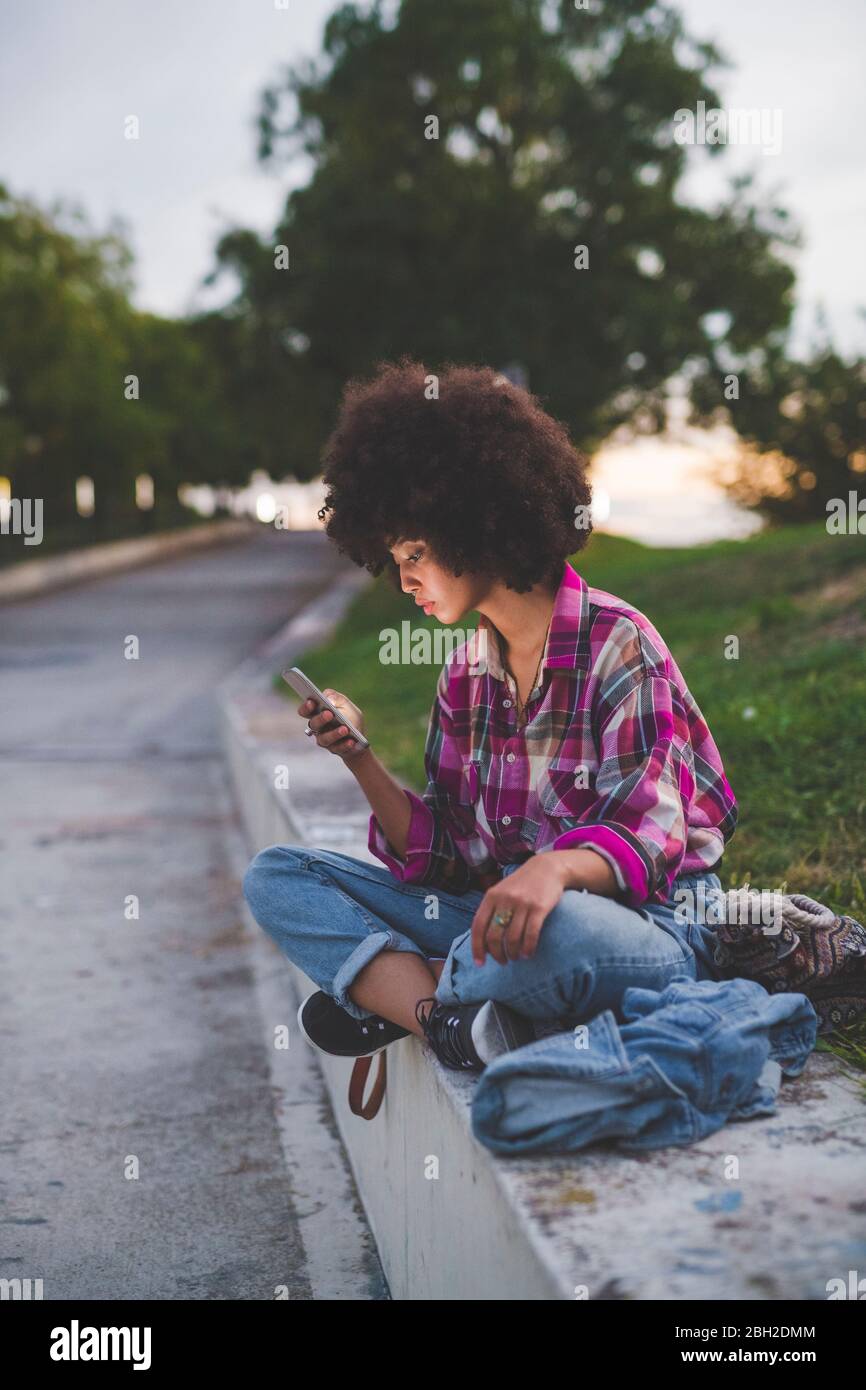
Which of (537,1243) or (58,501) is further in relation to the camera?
(58,501)

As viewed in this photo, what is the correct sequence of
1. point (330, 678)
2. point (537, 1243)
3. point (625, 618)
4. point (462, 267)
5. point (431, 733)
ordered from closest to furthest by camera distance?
point (537, 1243) < point (625, 618) < point (431, 733) < point (330, 678) < point (462, 267)

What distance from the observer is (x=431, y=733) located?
9.62ft

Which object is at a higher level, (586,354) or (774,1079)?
(586,354)

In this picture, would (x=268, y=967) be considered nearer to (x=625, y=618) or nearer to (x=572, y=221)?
(x=625, y=618)

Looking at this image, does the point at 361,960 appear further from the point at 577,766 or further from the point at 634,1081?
the point at 634,1081

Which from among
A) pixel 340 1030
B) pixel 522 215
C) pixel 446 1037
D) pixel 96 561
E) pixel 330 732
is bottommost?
pixel 340 1030

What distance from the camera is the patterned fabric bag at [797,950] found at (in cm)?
247

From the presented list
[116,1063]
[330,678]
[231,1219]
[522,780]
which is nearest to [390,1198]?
[231,1219]

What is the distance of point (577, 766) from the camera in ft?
8.32

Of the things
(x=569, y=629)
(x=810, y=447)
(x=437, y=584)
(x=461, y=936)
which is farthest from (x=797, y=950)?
(x=810, y=447)

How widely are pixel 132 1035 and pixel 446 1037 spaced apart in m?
2.38

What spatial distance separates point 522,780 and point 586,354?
722 inches

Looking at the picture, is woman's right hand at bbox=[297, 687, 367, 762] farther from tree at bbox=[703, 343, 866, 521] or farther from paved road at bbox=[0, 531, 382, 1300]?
tree at bbox=[703, 343, 866, 521]

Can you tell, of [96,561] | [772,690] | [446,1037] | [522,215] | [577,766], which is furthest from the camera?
[96,561]
